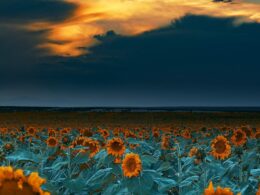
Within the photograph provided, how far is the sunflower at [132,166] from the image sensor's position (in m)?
4.10

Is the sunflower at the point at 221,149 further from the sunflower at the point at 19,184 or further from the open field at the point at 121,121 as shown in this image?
the open field at the point at 121,121

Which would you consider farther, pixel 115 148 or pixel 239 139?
pixel 239 139

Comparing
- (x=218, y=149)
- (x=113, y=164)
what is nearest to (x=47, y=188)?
(x=113, y=164)

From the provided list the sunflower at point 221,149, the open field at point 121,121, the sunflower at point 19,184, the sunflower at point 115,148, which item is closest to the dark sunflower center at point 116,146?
the sunflower at point 115,148

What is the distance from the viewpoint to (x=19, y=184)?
213 centimetres

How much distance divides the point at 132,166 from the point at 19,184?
2.12 meters

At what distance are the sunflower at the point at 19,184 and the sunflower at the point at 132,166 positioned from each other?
1.95 m

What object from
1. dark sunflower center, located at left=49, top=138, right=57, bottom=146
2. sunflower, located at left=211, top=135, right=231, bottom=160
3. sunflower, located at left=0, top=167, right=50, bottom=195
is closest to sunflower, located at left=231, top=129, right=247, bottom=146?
sunflower, located at left=211, top=135, right=231, bottom=160

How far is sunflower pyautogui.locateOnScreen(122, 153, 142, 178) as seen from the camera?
410 centimetres

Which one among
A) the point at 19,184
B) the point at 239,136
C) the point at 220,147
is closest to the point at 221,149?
the point at 220,147

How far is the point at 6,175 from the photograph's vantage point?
221 centimetres

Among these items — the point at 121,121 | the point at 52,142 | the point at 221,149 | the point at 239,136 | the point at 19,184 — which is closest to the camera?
the point at 19,184

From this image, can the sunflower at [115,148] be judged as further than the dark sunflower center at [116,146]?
No

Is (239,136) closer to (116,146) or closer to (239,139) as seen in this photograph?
(239,139)
